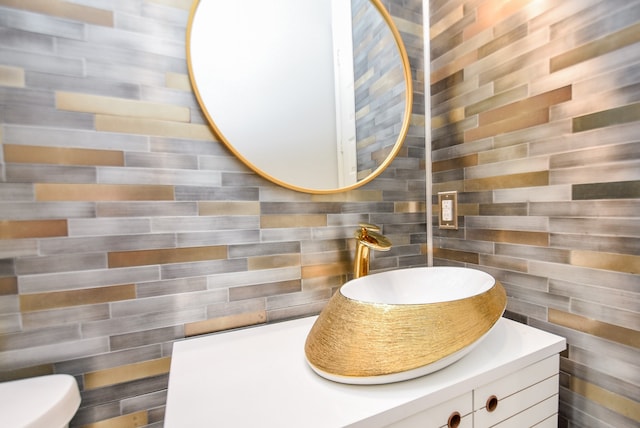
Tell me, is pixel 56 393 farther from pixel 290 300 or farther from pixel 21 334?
pixel 290 300

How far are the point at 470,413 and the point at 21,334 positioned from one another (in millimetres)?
1005

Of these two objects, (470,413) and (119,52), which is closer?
(470,413)

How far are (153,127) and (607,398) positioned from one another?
1343mm

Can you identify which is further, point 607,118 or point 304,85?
point 304,85

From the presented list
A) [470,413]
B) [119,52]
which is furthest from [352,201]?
[119,52]

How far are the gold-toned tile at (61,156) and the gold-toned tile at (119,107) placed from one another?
99 millimetres

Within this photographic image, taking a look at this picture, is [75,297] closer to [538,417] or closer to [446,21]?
[538,417]

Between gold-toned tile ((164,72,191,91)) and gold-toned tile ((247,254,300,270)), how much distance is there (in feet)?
1.71

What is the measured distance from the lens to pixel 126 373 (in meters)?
0.74

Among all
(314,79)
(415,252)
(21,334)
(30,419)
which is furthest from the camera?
(415,252)

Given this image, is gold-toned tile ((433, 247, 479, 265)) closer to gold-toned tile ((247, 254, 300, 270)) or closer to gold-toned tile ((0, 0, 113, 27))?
gold-toned tile ((247, 254, 300, 270))

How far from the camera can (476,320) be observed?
23.7 inches

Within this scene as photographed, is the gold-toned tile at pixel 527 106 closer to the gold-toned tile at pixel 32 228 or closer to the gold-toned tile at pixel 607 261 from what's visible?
the gold-toned tile at pixel 607 261

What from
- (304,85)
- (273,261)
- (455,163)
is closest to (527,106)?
(455,163)
